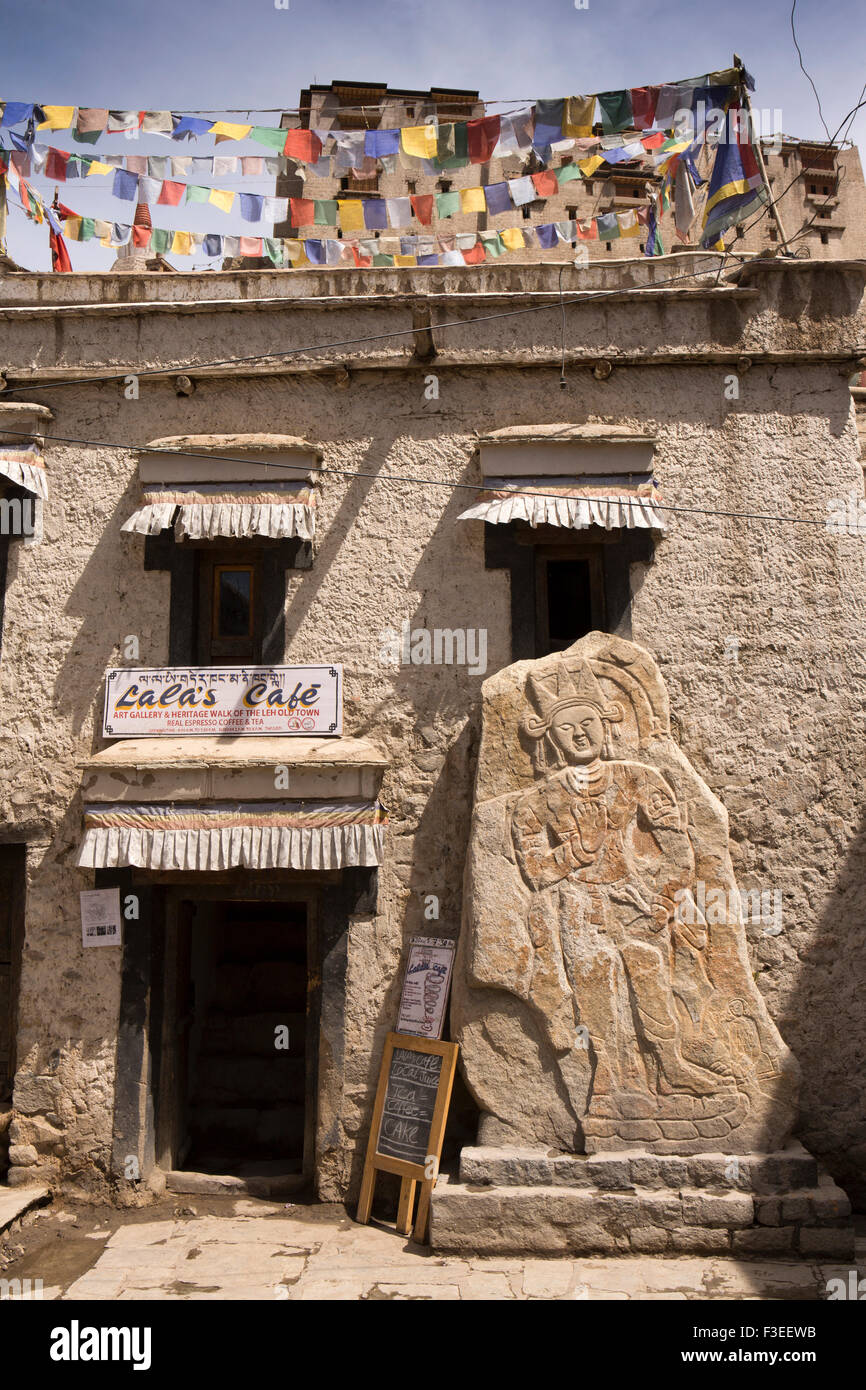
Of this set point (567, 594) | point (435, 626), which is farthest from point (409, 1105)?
point (567, 594)

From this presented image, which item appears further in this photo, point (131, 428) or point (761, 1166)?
point (131, 428)

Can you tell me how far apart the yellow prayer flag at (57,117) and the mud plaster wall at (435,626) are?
6.09 feet

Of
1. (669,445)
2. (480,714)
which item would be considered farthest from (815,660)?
(480,714)

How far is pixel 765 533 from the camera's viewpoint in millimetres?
7145

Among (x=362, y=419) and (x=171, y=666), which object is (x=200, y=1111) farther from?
(x=362, y=419)

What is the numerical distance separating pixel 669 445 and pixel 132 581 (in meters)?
4.32

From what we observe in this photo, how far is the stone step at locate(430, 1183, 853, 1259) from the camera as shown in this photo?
558cm

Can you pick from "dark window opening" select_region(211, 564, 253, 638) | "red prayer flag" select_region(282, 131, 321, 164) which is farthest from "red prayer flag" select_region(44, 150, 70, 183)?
"dark window opening" select_region(211, 564, 253, 638)

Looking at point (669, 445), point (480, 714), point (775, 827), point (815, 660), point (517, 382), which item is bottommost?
point (775, 827)

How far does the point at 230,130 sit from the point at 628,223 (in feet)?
11.5

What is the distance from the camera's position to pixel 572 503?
697 cm

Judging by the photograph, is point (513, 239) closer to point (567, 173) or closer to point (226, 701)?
point (567, 173)

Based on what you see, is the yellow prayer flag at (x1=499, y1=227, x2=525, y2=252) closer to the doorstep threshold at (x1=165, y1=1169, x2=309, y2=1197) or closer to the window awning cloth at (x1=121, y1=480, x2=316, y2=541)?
the window awning cloth at (x1=121, y1=480, x2=316, y2=541)

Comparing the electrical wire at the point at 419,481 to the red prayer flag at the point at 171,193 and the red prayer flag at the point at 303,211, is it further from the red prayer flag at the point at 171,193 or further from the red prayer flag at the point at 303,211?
the red prayer flag at the point at 303,211
